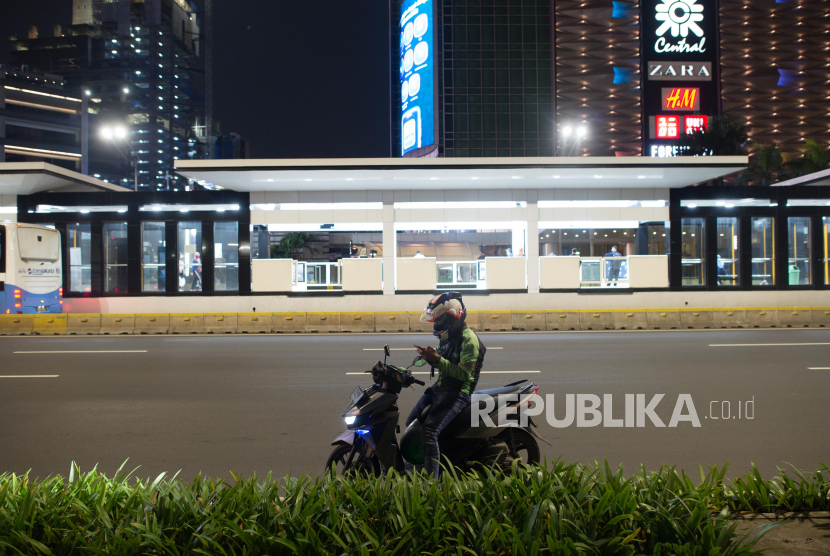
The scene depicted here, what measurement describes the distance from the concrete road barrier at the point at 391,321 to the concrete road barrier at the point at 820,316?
13.4 meters

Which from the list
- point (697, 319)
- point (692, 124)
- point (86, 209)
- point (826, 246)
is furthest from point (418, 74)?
point (697, 319)

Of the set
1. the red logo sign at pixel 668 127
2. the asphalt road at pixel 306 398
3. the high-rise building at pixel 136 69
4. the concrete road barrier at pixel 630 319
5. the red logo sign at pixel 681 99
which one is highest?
the high-rise building at pixel 136 69

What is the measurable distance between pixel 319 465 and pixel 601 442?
3.05 meters

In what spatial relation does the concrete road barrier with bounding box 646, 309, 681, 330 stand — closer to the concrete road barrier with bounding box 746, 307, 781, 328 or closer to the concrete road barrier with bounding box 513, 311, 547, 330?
the concrete road barrier with bounding box 746, 307, 781, 328

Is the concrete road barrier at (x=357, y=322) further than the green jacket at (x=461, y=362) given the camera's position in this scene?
Yes

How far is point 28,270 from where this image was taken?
19109 millimetres

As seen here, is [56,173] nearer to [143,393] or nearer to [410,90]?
[143,393]

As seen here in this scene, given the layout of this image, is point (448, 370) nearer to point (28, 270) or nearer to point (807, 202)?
point (28, 270)

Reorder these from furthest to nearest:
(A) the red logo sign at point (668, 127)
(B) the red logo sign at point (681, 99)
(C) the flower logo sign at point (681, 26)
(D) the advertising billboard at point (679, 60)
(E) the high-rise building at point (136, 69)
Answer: (E) the high-rise building at point (136, 69), (A) the red logo sign at point (668, 127), (B) the red logo sign at point (681, 99), (C) the flower logo sign at point (681, 26), (D) the advertising billboard at point (679, 60)

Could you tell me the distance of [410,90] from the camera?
48.7m

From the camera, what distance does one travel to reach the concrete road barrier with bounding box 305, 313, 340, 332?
18.5m

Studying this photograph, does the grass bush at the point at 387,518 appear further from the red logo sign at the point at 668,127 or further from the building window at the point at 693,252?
the red logo sign at the point at 668,127

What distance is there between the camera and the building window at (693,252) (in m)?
21.4

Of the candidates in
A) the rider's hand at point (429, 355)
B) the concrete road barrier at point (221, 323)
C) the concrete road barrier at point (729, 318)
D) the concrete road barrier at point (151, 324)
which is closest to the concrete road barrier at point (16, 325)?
the concrete road barrier at point (151, 324)
